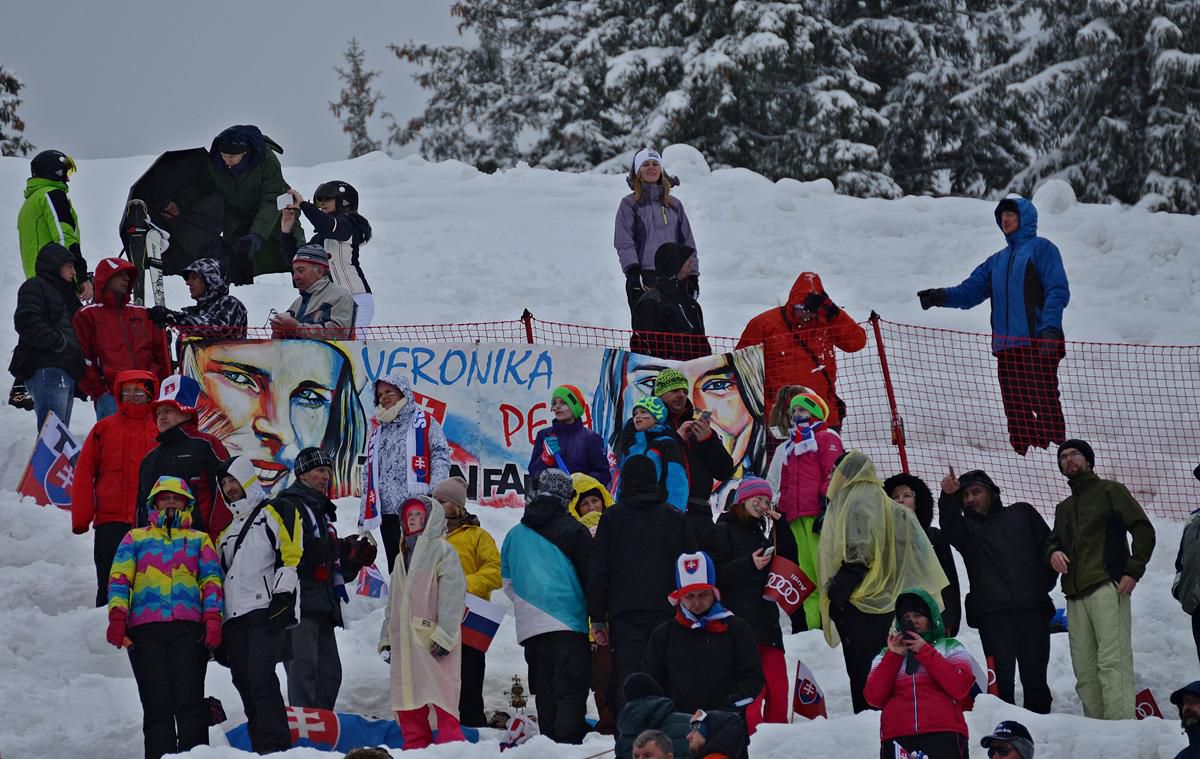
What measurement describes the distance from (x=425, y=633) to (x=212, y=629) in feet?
3.82

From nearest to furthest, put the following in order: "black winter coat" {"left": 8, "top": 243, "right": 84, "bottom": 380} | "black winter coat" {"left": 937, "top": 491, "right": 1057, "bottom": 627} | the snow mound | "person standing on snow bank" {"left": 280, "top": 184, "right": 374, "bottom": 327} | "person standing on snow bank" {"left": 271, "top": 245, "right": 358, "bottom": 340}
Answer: "black winter coat" {"left": 937, "top": 491, "right": 1057, "bottom": 627} → "black winter coat" {"left": 8, "top": 243, "right": 84, "bottom": 380} → "person standing on snow bank" {"left": 271, "top": 245, "right": 358, "bottom": 340} → "person standing on snow bank" {"left": 280, "top": 184, "right": 374, "bottom": 327} → the snow mound

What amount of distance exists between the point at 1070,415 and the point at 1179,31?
44.5ft

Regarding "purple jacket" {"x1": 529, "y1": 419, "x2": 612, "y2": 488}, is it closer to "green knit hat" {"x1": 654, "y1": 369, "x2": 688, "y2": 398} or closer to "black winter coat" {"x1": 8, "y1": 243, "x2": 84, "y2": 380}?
"green knit hat" {"x1": 654, "y1": 369, "x2": 688, "y2": 398}

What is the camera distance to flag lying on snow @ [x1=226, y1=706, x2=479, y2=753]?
1052 centimetres

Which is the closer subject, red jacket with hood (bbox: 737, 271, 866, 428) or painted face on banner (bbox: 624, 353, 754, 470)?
red jacket with hood (bbox: 737, 271, 866, 428)

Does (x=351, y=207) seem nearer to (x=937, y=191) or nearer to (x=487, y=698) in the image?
(x=487, y=698)

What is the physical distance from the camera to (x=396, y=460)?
12.5 m

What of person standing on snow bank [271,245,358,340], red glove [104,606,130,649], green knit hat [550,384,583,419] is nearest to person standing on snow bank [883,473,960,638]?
green knit hat [550,384,583,419]

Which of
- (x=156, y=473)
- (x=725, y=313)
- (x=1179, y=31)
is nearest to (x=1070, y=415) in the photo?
(x=725, y=313)

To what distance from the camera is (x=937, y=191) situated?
3431 centimetres

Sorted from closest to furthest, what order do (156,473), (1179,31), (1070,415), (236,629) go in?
(236,629) < (156,473) < (1070,415) < (1179,31)

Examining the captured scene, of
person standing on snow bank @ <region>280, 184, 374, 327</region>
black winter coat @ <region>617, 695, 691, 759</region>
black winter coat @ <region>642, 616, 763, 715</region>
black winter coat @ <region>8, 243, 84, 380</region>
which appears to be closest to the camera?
black winter coat @ <region>617, 695, 691, 759</region>

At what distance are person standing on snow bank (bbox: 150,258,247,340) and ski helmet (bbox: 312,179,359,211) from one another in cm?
103

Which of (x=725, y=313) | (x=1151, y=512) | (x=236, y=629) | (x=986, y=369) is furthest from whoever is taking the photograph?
(x=725, y=313)
